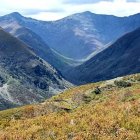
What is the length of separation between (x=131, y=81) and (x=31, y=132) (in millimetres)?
63856

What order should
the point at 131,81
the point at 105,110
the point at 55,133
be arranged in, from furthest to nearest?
the point at 131,81
the point at 105,110
the point at 55,133

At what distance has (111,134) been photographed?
29766 millimetres

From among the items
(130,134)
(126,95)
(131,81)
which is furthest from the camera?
(131,81)

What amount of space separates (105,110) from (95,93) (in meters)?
44.8

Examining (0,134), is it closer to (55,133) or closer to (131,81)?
(55,133)

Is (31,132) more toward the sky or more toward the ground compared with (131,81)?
more toward the sky

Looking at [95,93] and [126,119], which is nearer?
[126,119]

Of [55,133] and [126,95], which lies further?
[126,95]

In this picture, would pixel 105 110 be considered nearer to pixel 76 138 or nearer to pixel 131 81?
pixel 76 138

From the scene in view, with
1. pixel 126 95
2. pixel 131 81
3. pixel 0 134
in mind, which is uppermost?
pixel 0 134

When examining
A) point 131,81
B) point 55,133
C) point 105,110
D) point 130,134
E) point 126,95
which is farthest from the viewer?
point 131,81

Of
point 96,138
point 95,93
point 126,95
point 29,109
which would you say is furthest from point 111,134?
point 95,93

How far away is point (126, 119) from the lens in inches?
1307

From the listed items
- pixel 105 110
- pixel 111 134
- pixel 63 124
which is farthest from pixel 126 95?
pixel 111 134
